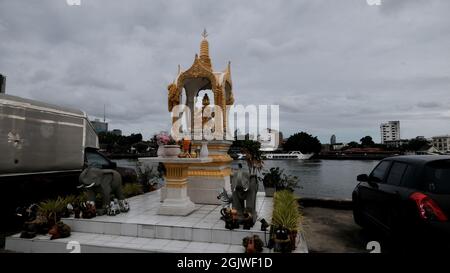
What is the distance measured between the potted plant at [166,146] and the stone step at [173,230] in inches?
71.7

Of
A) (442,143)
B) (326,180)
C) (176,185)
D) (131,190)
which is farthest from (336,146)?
(176,185)

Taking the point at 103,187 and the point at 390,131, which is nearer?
the point at 103,187

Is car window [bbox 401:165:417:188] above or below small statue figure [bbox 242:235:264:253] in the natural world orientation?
above

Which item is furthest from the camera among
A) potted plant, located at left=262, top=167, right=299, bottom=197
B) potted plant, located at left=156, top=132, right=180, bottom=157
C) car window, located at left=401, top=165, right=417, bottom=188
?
potted plant, located at left=262, top=167, right=299, bottom=197

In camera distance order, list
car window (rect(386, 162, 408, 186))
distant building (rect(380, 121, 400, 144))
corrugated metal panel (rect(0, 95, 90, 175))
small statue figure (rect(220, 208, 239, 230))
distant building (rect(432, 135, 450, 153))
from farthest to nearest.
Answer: distant building (rect(380, 121, 400, 144)), distant building (rect(432, 135, 450, 153)), corrugated metal panel (rect(0, 95, 90, 175)), small statue figure (rect(220, 208, 239, 230)), car window (rect(386, 162, 408, 186))

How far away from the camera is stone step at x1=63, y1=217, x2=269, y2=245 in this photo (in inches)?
202

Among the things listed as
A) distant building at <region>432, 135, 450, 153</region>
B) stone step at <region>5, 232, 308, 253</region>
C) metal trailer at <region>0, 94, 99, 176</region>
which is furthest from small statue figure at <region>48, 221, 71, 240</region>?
distant building at <region>432, 135, 450, 153</region>

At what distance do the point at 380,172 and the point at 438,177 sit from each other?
161 cm

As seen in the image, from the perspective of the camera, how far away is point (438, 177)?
3.80m

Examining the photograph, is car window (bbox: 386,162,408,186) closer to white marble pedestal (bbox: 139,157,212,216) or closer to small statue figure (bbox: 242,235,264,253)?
small statue figure (bbox: 242,235,264,253)

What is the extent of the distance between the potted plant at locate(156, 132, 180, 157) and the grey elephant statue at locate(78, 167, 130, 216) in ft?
4.88

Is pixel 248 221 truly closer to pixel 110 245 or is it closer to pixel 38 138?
pixel 110 245
